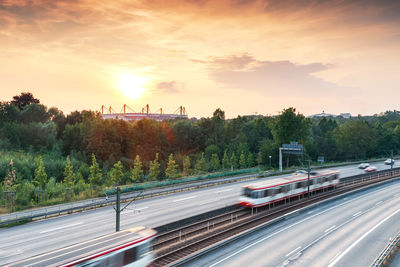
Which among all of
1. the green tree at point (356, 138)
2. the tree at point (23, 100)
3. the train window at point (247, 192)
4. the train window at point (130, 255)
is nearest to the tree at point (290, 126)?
the green tree at point (356, 138)

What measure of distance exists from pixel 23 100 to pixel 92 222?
86384mm

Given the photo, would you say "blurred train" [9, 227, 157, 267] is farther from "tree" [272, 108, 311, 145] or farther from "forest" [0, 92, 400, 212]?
"tree" [272, 108, 311, 145]

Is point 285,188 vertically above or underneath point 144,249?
underneath

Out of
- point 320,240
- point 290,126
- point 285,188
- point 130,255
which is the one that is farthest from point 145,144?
point 130,255

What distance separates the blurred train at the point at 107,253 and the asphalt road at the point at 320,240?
5.23 metres

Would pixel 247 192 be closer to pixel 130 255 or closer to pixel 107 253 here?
pixel 130 255

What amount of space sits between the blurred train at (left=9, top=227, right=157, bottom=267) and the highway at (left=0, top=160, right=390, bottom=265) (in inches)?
460

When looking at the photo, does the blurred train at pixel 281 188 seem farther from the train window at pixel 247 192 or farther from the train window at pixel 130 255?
the train window at pixel 130 255

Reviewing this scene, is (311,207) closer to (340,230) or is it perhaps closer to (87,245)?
(340,230)

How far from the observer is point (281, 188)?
34.8 m

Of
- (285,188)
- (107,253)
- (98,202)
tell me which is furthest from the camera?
(98,202)

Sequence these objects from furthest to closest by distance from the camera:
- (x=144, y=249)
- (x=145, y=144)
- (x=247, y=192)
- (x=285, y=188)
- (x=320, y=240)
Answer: (x=145, y=144)
(x=285, y=188)
(x=247, y=192)
(x=320, y=240)
(x=144, y=249)

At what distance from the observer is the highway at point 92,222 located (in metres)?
23.6

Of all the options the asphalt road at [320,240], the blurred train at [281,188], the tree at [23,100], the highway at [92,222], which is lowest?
the highway at [92,222]
